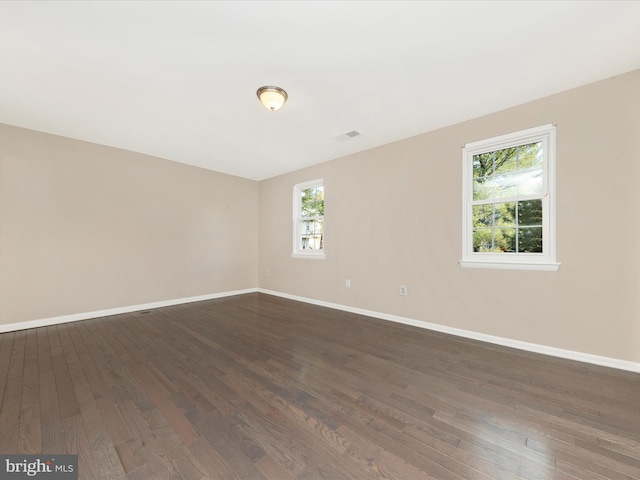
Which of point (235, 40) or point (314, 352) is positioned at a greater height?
point (235, 40)

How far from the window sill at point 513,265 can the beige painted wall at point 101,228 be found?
439 centimetres

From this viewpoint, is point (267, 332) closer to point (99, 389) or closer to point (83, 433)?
point (99, 389)

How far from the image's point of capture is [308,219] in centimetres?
499

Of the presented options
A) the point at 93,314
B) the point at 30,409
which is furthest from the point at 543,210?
the point at 93,314

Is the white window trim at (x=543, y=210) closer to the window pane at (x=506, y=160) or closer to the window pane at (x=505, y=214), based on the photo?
the window pane at (x=506, y=160)

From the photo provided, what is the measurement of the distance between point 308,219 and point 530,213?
3.37 m

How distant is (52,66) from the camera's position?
215 cm

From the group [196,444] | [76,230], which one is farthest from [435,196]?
[76,230]

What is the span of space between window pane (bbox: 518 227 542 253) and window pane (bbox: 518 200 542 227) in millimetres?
60

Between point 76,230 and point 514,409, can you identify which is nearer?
point 514,409

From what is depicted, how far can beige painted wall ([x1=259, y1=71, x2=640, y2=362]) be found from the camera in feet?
7.36

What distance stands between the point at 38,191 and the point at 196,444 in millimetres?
4028

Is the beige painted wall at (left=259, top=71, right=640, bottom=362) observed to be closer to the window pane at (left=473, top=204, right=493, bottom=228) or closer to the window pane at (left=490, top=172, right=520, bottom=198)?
the window pane at (left=473, top=204, right=493, bottom=228)

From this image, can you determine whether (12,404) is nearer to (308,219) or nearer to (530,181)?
(308,219)
